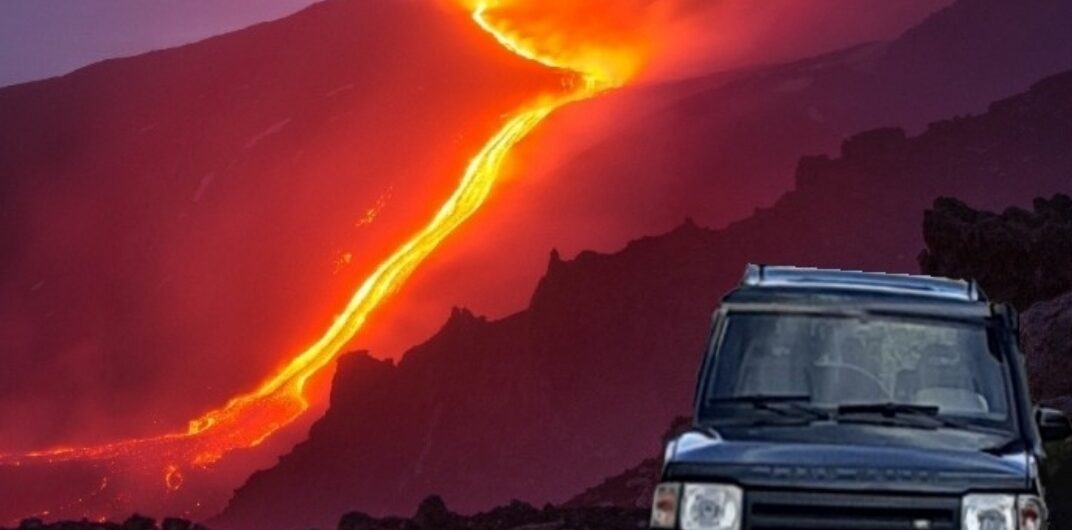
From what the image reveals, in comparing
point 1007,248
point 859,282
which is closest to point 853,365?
point 859,282

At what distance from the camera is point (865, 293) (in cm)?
1002

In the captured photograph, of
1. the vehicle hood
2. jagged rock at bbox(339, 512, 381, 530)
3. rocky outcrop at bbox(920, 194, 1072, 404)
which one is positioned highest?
rocky outcrop at bbox(920, 194, 1072, 404)

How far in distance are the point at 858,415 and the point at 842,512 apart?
86cm

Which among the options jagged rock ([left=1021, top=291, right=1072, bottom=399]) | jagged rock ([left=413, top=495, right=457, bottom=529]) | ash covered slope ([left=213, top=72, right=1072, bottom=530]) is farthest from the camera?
ash covered slope ([left=213, top=72, right=1072, bottom=530])

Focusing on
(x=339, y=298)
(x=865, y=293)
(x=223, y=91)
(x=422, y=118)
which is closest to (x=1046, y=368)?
(x=865, y=293)

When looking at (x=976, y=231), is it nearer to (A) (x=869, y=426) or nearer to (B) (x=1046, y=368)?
(B) (x=1046, y=368)

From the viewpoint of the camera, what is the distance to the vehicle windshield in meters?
9.76

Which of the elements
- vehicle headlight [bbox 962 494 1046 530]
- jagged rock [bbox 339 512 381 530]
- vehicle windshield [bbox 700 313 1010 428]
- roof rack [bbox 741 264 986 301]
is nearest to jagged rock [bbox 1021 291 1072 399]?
jagged rock [bbox 339 512 381 530]

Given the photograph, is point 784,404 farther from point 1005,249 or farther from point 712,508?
point 1005,249

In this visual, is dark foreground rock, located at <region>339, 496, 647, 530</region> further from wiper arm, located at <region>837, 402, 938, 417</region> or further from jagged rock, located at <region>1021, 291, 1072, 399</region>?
wiper arm, located at <region>837, 402, 938, 417</region>

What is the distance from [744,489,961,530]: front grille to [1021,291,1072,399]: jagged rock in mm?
19574

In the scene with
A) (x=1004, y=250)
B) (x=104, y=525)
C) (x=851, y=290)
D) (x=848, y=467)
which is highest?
(x=1004, y=250)

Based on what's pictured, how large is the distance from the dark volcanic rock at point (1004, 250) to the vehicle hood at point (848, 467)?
36052 millimetres

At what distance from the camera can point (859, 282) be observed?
34.1 ft
